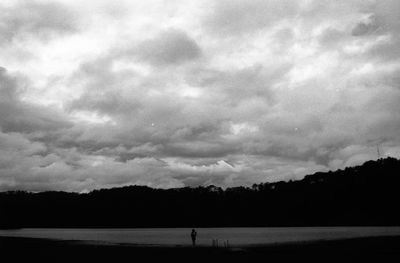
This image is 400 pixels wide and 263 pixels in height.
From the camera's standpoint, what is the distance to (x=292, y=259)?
135 feet

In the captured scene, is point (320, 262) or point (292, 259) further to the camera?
point (292, 259)

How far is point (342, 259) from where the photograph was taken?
40.1 metres

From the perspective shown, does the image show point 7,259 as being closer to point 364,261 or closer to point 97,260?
point 97,260

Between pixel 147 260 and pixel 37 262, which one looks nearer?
pixel 37 262

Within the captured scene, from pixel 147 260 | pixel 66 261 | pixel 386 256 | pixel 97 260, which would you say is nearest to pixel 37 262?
pixel 66 261

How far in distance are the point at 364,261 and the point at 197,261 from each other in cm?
1561

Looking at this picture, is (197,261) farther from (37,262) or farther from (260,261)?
(37,262)

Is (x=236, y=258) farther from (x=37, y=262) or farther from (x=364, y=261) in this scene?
(x=37, y=262)

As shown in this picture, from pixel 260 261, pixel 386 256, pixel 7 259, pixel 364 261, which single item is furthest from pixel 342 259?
pixel 7 259

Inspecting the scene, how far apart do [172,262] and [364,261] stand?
17931mm

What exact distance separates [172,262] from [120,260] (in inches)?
236

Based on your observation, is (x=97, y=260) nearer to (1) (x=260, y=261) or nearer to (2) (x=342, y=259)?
(1) (x=260, y=261)

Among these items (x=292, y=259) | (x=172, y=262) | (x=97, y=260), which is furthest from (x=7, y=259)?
(x=292, y=259)

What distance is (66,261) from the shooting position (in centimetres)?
4006
